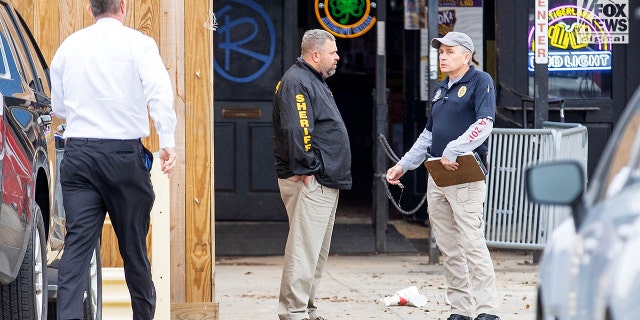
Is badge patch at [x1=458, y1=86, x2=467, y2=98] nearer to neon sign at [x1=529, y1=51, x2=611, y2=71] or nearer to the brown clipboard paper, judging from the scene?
the brown clipboard paper

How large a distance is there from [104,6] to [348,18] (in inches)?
258

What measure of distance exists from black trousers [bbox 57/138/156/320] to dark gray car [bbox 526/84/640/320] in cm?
251

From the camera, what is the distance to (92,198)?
5.99m

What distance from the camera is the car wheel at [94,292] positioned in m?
6.69

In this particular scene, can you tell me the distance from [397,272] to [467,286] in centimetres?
274

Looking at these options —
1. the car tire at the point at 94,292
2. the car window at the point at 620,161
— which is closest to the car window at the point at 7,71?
the car tire at the point at 94,292

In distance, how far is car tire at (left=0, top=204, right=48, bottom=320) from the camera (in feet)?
19.0

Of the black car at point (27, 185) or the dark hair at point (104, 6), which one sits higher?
the dark hair at point (104, 6)

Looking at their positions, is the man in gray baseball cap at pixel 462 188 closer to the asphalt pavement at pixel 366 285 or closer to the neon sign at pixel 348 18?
the asphalt pavement at pixel 366 285

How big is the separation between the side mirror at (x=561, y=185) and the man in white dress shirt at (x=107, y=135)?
2382 millimetres

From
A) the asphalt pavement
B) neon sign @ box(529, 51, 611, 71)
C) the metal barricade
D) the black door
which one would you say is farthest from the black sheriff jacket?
the black door

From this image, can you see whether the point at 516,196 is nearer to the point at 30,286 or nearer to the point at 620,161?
the point at 30,286

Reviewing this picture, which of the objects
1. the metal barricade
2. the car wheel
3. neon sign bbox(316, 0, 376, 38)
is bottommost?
the car wheel

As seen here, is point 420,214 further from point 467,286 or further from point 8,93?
point 8,93
